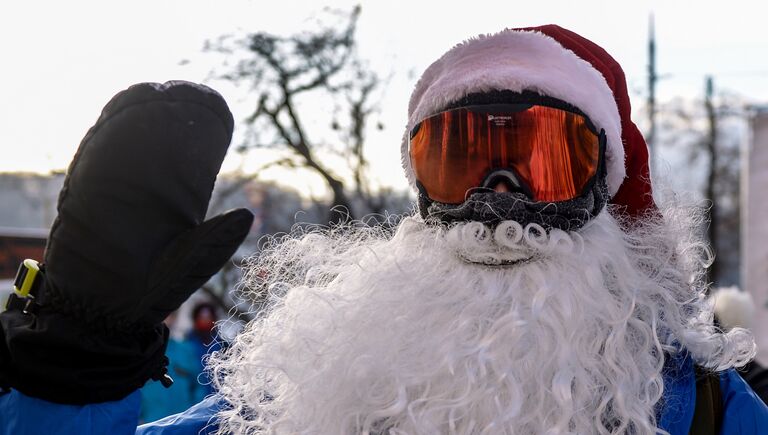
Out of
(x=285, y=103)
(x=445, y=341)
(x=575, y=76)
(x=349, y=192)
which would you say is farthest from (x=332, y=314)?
(x=349, y=192)

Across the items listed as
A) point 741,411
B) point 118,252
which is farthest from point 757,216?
point 118,252

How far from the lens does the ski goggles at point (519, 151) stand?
1.52 metres

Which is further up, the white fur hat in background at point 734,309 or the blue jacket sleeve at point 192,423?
the blue jacket sleeve at point 192,423

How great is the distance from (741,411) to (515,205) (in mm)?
527

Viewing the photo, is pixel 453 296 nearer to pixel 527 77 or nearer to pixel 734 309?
pixel 527 77

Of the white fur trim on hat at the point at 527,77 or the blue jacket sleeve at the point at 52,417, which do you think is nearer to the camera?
the blue jacket sleeve at the point at 52,417

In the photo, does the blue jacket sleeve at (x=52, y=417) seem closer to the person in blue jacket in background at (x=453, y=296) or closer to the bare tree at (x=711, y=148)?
the person in blue jacket in background at (x=453, y=296)

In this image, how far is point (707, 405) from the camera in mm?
1434

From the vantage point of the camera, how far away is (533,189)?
1.51 metres

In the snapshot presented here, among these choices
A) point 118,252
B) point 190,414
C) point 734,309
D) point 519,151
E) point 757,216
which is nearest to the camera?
point 118,252

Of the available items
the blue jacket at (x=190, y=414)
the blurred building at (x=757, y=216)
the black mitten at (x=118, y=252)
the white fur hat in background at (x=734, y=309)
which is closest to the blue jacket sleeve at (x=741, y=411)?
the blue jacket at (x=190, y=414)

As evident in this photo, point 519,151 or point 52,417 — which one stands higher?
point 519,151

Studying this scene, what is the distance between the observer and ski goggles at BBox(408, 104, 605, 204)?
1522mm

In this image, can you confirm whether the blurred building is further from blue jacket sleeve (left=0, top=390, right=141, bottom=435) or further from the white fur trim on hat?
blue jacket sleeve (left=0, top=390, right=141, bottom=435)
